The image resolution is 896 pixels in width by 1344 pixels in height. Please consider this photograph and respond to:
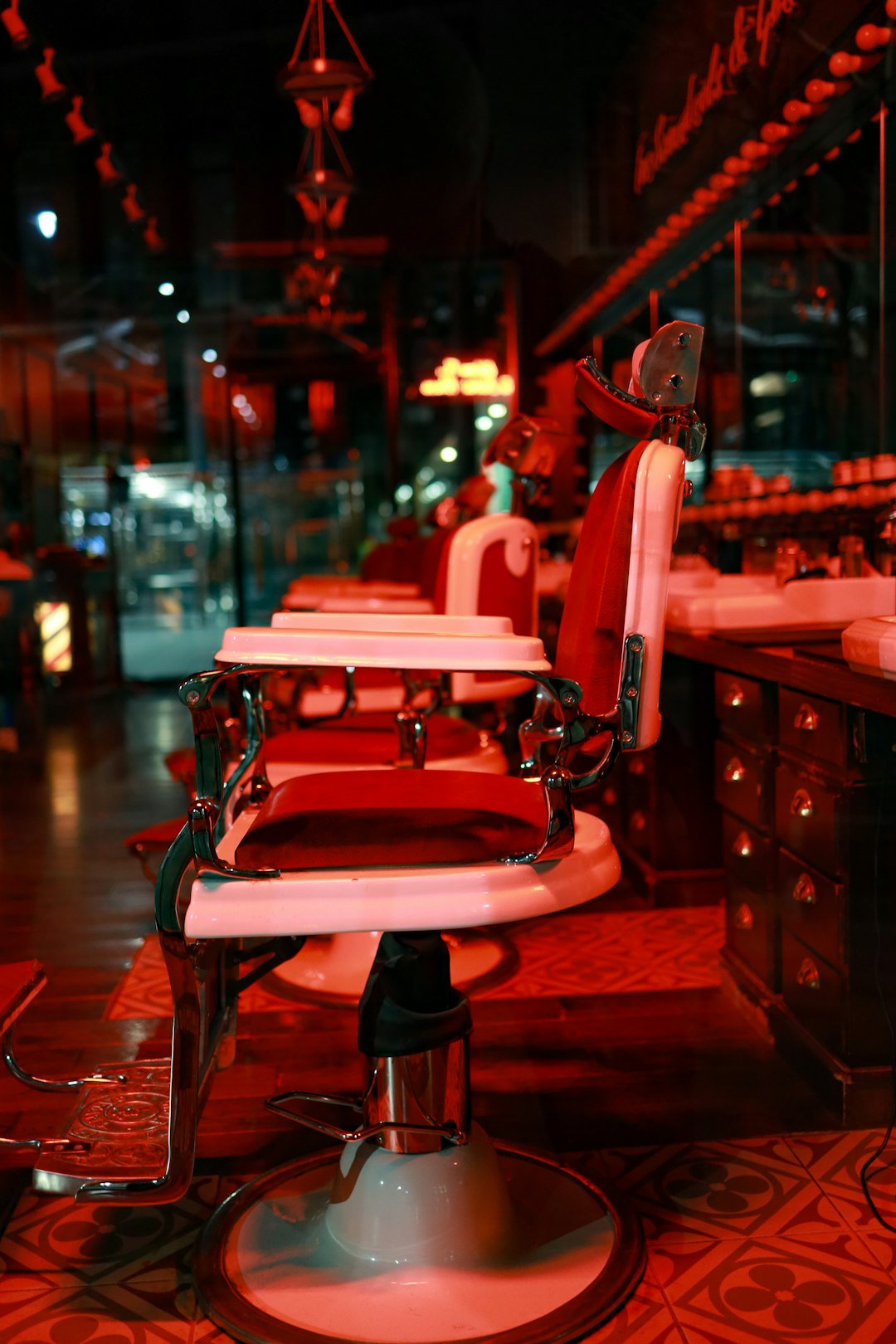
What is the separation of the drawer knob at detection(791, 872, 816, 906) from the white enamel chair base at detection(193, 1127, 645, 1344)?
2.19ft

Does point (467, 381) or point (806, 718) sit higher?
point (467, 381)

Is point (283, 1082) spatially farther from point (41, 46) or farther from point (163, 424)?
point (163, 424)

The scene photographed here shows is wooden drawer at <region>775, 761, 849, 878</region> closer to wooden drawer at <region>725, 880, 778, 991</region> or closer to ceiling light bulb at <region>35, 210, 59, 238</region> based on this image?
wooden drawer at <region>725, 880, 778, 991</region>

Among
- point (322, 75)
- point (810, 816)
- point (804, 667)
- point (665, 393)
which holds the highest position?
point (322, 75)

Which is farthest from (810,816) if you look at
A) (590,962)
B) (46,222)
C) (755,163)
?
(46,222)

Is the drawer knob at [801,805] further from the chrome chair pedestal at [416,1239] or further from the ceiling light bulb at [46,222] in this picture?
the ceiling light bulb at [46,222]

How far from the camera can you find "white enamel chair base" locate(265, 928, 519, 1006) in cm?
262

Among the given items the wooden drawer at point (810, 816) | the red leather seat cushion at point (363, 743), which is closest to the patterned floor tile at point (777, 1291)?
the wooden drawer at point (810, 816)

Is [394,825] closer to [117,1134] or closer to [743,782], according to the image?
[117,1134]

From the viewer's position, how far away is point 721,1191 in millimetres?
1790

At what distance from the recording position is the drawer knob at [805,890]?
2.10 m

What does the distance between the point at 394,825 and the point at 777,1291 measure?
0.79 m

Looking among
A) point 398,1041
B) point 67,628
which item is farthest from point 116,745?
point 398,1041

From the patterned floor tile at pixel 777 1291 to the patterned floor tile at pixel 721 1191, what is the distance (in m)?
0.04
